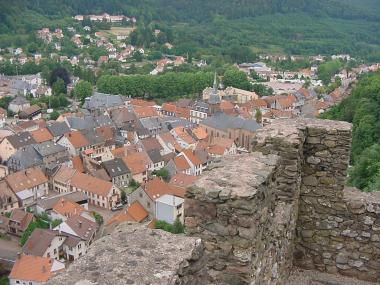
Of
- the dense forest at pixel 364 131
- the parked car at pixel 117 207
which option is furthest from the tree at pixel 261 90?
the parked car at pixel 117 207

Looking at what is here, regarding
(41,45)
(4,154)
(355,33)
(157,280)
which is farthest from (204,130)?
(355,33)

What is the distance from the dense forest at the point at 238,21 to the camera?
126188 millimetres

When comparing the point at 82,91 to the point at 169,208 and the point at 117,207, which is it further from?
Answer: the point at 169,208

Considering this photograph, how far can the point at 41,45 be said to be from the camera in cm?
11375

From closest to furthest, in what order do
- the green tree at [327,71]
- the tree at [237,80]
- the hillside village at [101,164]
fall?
the hillside village at [101,164] → the tree at [237,80] → the green tree at [327,71]

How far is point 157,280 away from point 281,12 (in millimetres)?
164671

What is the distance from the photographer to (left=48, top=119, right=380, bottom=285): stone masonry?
3670mm

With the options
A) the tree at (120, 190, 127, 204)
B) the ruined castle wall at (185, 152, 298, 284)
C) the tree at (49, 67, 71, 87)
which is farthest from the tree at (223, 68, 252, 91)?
the ruined castle wall at (185, 152, 298, 284)

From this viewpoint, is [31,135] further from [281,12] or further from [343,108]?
[281,12]

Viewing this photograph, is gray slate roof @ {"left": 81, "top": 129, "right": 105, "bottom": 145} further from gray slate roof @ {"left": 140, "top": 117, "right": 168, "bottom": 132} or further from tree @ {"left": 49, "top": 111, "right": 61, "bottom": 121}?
tree @ {"left": 49, "top": 111, "right": 61, "bottom": 121}

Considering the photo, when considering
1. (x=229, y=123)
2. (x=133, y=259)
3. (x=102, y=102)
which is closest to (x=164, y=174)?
(x=229, y=123)

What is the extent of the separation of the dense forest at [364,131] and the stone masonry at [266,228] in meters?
13.1

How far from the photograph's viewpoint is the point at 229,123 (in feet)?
181

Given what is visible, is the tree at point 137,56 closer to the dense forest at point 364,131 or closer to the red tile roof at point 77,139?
the red tile roof at point 77,139
